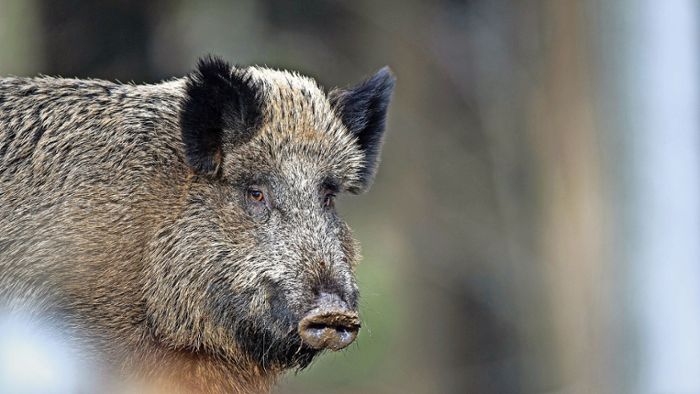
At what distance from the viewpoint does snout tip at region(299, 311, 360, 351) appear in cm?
542

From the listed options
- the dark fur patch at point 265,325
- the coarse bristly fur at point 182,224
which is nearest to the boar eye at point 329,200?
the coarse bristly fur at point 182,224

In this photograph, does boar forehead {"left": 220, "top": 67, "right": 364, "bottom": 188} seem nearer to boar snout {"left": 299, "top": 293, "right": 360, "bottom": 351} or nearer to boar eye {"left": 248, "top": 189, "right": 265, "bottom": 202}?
boar eye {"left": 248, "top": 189, "right": 265, "bottom": 202}

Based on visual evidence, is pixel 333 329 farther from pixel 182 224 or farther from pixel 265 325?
pixel 182 224

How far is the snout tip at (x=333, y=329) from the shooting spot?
17.8ft

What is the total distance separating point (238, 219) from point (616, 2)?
7766mm

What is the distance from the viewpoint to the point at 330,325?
5.44 m

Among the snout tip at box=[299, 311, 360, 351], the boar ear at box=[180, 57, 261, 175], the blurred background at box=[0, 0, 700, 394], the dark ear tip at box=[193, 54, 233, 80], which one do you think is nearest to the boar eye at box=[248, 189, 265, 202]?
the boar ear at box=[180, 57, 261, 175]

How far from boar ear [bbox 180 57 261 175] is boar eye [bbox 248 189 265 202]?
0.19 meters

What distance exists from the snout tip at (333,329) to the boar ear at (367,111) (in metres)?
1.23

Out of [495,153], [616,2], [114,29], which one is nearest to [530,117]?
[495,153]

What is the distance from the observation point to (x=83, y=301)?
19.6 feet

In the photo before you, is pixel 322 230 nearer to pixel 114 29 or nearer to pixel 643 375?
pixel 643 375

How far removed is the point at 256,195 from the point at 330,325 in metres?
0.90

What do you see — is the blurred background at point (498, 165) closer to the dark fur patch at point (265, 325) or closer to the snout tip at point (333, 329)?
the dark fur patch at point (265, 325)
